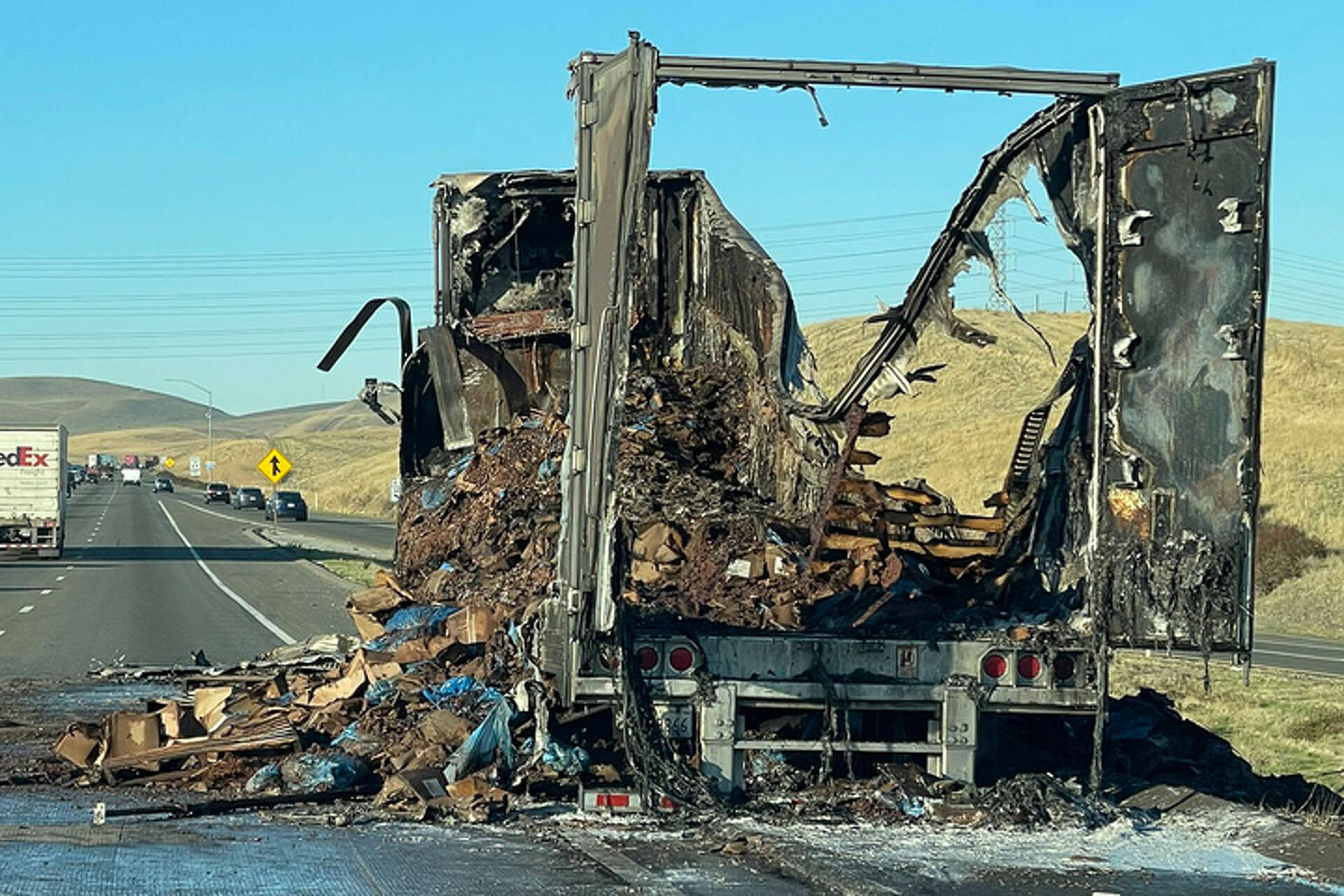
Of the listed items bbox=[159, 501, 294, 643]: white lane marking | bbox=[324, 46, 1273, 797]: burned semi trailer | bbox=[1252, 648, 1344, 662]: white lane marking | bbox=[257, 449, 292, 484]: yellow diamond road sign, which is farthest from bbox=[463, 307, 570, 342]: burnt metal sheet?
bbox=[257, 449, 292, 484]: yellow diamond road sign

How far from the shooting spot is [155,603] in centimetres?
2878

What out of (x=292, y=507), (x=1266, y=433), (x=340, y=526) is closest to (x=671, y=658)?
(x=1266, y=433)

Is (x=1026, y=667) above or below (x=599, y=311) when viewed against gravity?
below

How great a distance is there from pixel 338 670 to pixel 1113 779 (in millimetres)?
4640

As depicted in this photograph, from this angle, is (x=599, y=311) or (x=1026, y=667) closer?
(x=599, y=311)

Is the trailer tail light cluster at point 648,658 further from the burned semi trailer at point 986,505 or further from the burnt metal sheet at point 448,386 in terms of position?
the burnt metal sheet at point 448,386

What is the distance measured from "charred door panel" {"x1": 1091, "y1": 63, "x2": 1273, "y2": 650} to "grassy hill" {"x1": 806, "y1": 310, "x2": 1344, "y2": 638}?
1.70 meters

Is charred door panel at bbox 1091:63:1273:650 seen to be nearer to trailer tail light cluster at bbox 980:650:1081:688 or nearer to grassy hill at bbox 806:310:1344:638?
trailer tail light cluster at bbox 980:650:1081:688

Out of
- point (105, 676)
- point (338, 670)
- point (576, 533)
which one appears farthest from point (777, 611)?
point (105, 676)

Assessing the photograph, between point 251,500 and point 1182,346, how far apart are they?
95702 mm

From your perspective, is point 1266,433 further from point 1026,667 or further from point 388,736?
point 388,736

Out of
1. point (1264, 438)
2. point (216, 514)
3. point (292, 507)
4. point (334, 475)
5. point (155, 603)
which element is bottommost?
point (155, 603)

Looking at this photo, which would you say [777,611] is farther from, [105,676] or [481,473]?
[105,676]

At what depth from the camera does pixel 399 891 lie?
712 cm
